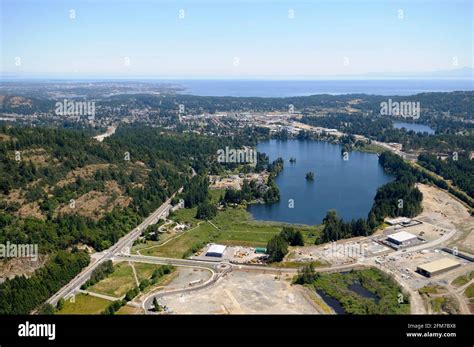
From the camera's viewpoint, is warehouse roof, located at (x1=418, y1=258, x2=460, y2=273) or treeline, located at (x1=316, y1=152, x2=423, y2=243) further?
treeline, located at (x1=316, y1=152, x2=423, y2=243)

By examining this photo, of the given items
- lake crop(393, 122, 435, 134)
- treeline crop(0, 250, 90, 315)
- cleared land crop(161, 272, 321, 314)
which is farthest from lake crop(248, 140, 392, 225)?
lake crop(393, 122, 435, 134)

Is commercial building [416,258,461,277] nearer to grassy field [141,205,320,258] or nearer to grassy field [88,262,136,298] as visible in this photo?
grassy field [141,205,320,258]

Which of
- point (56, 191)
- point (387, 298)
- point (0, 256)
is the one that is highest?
point (56, 191)

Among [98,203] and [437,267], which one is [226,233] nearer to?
[98,203]

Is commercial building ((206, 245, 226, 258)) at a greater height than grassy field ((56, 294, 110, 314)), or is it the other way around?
commercial building ((206, 245, 226, 258))

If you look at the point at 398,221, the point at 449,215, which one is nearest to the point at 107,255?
the point at 398,221

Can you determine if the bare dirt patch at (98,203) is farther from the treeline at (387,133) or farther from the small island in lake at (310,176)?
the treeline at (387,133)
